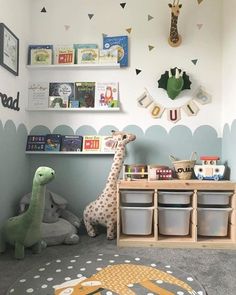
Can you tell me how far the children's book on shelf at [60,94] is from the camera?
2.35 m

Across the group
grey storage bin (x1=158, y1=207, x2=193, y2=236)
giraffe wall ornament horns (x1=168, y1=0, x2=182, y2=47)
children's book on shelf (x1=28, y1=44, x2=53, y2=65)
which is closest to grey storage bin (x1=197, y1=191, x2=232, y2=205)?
grey storage bin (x1=158, y1=207, x2=193, y2=236)

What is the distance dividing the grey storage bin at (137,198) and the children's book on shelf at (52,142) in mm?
699

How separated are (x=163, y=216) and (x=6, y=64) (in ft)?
5.05

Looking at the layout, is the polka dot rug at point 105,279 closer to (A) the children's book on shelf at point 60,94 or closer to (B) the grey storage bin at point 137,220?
(B) the grey storage bin at point 137,220

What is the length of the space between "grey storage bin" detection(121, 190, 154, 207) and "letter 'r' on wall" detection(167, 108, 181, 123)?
0.66 m

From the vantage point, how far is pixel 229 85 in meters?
2.16

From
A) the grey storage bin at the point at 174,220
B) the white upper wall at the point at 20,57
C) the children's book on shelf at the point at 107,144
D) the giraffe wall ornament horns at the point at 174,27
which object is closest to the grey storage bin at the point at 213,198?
the grey storage bin at the point at 174,220

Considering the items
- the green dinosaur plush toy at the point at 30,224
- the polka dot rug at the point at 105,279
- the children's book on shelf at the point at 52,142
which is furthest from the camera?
the children's book on shelf at the point at 52,142

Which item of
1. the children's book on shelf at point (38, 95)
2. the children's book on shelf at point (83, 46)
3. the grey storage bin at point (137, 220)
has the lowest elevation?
the grey storage bin at point (137, 220)

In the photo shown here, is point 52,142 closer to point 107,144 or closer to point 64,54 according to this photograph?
point 107,144

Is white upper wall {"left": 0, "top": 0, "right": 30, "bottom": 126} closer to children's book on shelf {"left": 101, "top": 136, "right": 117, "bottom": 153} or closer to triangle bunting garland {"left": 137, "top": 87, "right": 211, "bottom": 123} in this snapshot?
children's book on shelf {"left": 101, "top": 136, "right": 117, "bottom": 153}

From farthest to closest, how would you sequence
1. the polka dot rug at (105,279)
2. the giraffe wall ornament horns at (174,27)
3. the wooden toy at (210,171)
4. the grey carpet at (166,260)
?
the giraffe wall ornament horns at (174,27)
the wooden toy at (210,171)
the grey carpet at (166,260)
the polka dot rug at (105,279)

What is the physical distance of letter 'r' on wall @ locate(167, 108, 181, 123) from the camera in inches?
91.7

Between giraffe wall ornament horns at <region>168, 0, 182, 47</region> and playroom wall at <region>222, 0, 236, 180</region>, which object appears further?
giraffe wall ornament horns at <region>168, 0, 182, 47</region>
